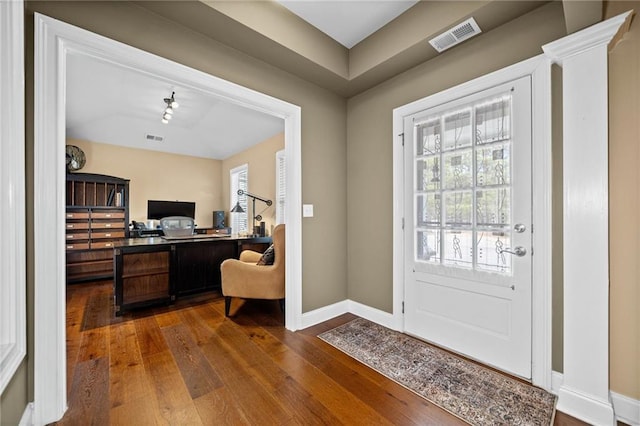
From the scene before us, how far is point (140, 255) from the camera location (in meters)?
3.25

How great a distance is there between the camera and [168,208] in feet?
19.5

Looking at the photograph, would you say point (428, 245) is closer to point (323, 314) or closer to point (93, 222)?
point (323, 314)

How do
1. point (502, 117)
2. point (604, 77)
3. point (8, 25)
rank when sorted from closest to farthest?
point (8, 25) → point (604, 77) → point (502, 117)

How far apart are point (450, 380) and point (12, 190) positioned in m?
2.74

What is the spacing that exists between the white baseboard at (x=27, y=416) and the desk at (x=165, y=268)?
5.79 ft

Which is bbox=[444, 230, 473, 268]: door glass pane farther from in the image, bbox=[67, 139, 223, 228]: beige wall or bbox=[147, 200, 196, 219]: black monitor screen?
bbox=[67, 139, 223, 228]: beige wall

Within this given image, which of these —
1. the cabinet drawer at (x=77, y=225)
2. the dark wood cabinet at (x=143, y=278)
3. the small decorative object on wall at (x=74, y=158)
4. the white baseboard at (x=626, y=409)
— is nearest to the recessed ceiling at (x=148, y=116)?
the small decorative object on wall at (x=74, y=158)

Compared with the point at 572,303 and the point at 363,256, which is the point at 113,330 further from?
the point at 572,303

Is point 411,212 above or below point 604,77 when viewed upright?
below

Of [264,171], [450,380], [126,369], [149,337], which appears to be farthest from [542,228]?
[264,171]

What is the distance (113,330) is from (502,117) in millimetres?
3927

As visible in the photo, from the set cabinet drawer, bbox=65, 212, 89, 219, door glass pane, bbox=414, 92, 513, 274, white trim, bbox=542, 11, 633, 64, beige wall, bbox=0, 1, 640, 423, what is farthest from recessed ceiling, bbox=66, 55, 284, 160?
white trim, bbox=542, 11, 633, 64

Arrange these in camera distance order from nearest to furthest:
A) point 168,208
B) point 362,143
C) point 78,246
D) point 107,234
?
point 362,143 < point 78,246 < point 107,234 < point 168,208

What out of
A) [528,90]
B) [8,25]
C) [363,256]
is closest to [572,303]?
[528,90]
